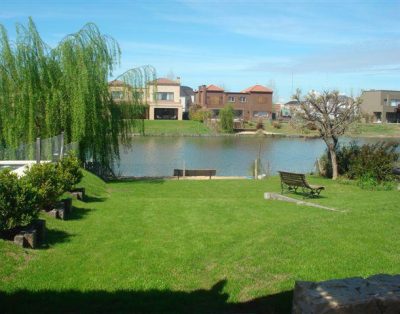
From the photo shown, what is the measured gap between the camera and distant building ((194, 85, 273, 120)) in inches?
3984

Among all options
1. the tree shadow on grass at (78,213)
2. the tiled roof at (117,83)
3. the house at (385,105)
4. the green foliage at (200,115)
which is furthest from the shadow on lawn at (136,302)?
the house at (385,105)

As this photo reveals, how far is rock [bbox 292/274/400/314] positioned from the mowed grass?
71.0 meters

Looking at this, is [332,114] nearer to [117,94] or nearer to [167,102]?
[117,94]

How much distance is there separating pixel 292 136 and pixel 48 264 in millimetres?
75255

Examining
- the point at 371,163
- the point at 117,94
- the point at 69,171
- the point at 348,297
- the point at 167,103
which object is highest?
the point at 167,103

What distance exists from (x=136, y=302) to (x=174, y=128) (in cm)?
7556

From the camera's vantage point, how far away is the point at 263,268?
659 cm

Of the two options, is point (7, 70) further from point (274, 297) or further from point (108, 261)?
point (274, 297)

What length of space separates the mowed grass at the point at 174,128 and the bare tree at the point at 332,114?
52.0 m

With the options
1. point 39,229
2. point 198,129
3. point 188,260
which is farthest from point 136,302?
point 198,129

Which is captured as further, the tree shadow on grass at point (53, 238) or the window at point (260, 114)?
the window at point (260, 114)

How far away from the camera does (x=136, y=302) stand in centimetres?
561

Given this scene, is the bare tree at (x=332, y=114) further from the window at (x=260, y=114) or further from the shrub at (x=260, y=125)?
the window at (x=260, y=114)

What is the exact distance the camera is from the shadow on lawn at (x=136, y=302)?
17.5ft
